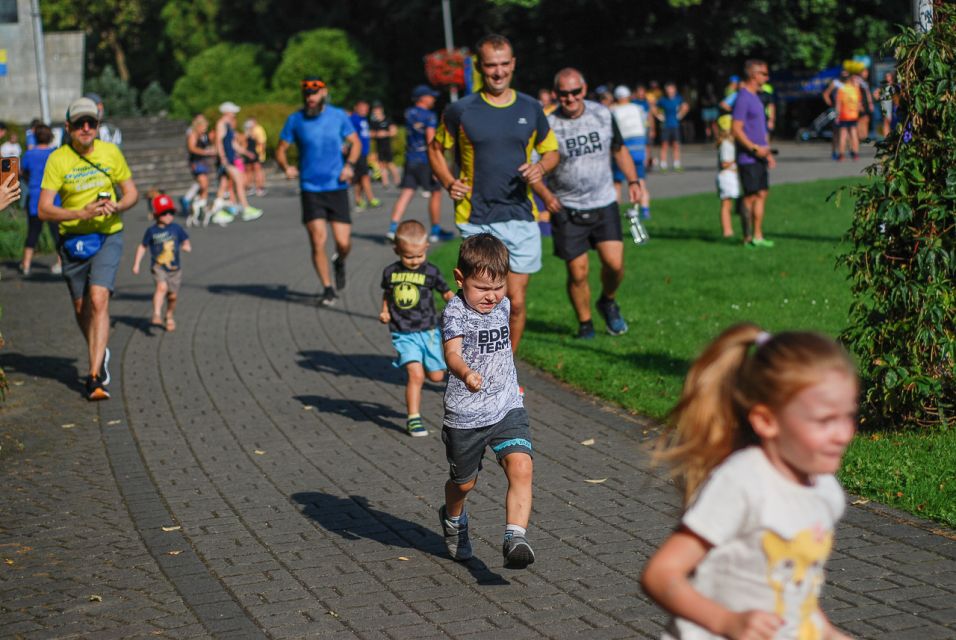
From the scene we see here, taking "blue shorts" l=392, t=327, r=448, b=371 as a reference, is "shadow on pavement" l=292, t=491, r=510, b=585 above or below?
below

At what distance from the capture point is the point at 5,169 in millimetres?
7969

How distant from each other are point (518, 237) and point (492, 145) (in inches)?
26.4

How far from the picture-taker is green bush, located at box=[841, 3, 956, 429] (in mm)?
7215

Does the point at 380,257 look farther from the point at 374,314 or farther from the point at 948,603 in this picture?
the point at 948,603

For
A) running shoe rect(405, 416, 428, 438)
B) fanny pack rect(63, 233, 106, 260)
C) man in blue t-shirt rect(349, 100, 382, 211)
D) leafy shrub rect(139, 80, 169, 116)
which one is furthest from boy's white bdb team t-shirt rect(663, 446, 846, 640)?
leafy shrub rect(139, 80, 169, 116)

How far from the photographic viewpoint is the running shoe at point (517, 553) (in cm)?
538

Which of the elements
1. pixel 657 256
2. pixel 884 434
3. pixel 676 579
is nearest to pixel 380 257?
pixel 657 256

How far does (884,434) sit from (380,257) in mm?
11356

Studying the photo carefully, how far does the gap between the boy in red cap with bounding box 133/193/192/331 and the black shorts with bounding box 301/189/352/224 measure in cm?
128

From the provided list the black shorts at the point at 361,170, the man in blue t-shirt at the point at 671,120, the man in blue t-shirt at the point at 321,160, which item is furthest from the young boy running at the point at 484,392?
the man in blue t-shirt at the point at 671,120

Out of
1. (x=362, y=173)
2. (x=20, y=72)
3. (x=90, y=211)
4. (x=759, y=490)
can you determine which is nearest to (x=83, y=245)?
(x=90, y=211)

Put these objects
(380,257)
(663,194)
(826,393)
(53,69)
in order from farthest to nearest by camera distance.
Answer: (53,69) < (663,194) < (380,257) < (826,393)

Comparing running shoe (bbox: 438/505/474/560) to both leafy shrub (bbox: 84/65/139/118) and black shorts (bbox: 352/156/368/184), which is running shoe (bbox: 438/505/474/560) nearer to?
black shorts (bbox: 352/156/368/184)

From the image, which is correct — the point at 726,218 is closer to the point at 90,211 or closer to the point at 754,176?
the point at 754,176
